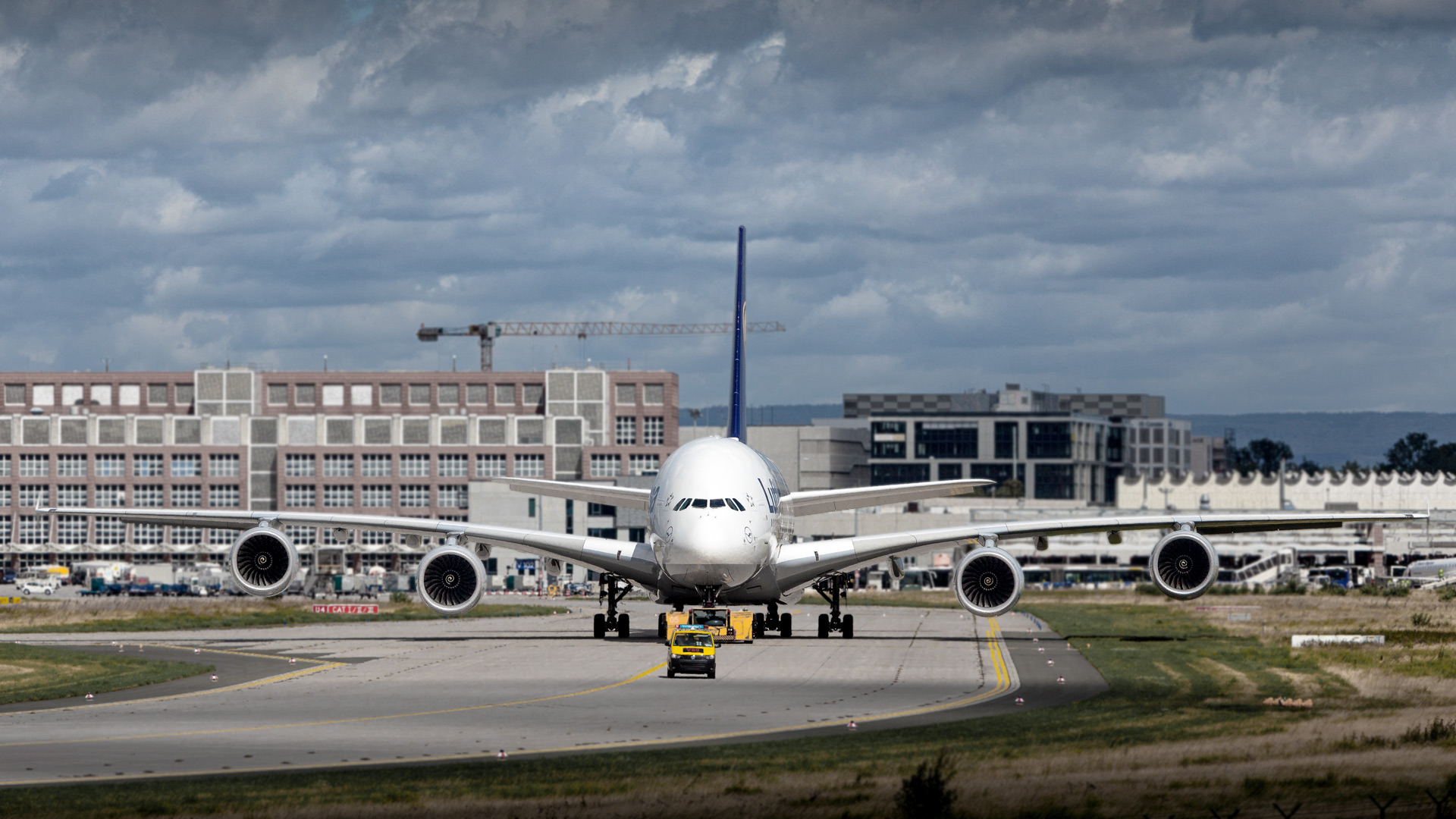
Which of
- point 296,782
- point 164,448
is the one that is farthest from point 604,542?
point 164,448

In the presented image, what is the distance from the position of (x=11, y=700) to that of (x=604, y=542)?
20748mm

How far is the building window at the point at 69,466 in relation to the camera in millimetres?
195625

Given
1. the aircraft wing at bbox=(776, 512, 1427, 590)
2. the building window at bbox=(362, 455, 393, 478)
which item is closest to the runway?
the aircraft wing at bbox=(776, 512, 1427, 590)

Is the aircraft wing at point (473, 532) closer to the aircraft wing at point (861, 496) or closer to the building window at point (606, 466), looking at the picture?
the aircraft wing at point (861, 496)

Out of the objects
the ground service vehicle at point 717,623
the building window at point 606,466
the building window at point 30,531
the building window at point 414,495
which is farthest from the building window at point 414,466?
the ground service vehicle at point 717,623

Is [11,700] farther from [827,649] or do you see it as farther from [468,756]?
[827,649]

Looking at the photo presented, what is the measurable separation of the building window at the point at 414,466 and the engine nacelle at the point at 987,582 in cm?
14825

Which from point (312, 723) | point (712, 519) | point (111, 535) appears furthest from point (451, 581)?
point (111, 535)

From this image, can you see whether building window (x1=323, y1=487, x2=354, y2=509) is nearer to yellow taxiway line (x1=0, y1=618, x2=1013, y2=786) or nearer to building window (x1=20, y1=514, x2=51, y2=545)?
building window (x1=20, y1=514, x2=51, y2=545)

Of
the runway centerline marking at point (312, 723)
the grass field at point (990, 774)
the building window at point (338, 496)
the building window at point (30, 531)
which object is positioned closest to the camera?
the grass field at point (990, 774)

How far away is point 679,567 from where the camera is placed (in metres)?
44.7

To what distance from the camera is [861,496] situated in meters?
52.8

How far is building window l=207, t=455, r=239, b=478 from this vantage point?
194 metres

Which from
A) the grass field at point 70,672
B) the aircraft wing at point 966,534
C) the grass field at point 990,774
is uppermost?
the aircraft wing at point 966,534
